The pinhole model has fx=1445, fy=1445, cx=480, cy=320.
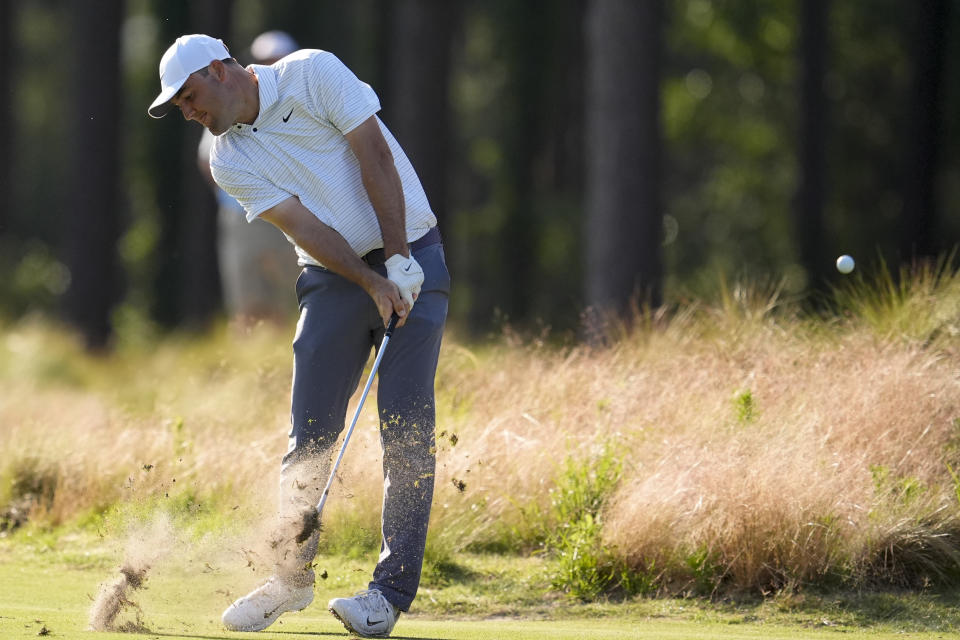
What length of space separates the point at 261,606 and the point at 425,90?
14.3 meters

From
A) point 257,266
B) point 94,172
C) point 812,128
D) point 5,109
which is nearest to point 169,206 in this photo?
point 5,109

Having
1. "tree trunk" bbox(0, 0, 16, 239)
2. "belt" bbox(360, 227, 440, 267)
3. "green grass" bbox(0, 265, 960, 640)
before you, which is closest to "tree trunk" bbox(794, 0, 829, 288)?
"green grass" bbox(0, 265, 960, 640)

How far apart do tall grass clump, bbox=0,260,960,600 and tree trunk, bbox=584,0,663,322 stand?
301 cm

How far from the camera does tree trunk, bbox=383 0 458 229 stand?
61.4 feet

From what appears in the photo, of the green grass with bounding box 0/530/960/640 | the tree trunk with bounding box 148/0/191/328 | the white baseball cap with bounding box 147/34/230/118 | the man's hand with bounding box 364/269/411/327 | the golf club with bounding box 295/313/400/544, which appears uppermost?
the white baseball cap with bounding box 147/34/230/118

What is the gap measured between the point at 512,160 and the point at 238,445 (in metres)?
19.5

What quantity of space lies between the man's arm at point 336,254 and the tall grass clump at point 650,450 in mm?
655

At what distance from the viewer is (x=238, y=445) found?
301 inches

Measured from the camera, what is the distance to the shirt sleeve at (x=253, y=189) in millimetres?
5035

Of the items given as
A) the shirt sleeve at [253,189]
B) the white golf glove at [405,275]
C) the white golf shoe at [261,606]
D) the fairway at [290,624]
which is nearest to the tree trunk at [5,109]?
the fairway at [290,624]

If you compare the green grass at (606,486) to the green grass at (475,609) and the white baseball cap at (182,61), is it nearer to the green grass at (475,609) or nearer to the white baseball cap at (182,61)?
the green grass at (475,609)

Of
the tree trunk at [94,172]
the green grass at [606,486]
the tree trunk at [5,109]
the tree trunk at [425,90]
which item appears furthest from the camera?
the tree trunk at [5,109]

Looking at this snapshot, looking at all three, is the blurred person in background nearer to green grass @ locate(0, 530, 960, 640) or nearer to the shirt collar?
green grass @ locate(0, 530, 960, 640)

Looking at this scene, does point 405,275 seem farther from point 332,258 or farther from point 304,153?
point 304,153
